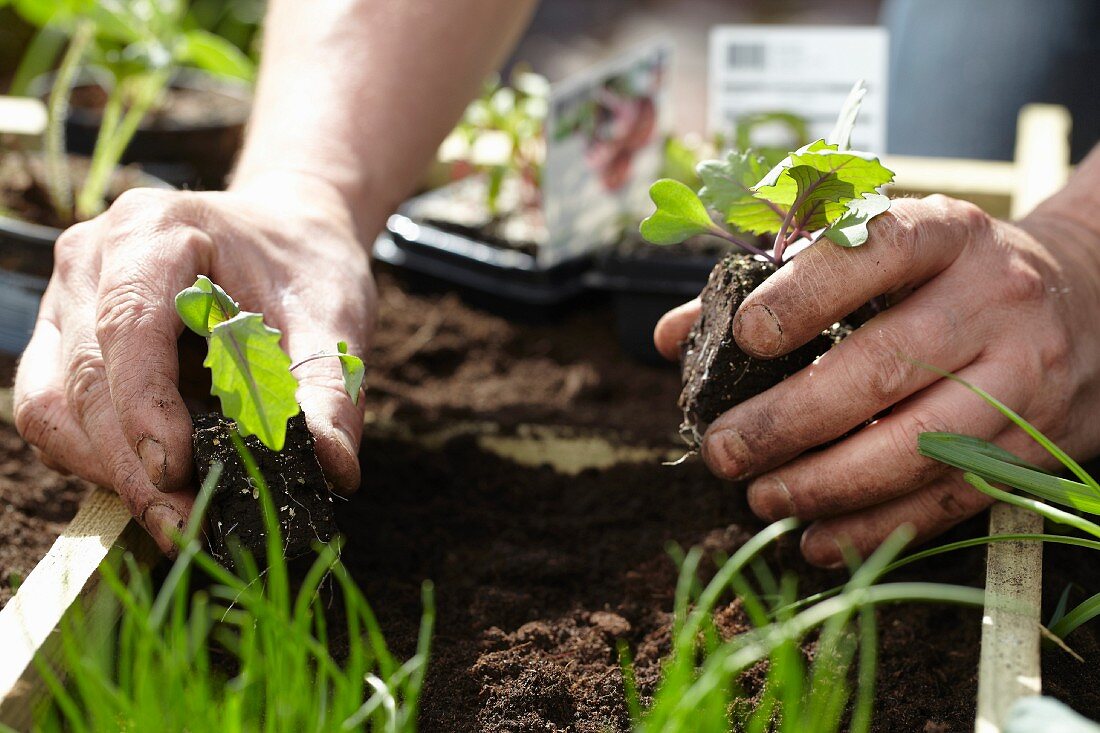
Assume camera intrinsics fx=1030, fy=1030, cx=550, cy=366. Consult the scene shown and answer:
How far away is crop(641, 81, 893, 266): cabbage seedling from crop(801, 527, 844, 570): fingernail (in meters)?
0.28

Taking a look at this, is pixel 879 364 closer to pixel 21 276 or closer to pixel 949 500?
pixel 949 500

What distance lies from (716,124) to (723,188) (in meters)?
1.15

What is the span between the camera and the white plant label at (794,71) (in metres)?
1.97

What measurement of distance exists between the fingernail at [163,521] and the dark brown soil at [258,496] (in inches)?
1.1

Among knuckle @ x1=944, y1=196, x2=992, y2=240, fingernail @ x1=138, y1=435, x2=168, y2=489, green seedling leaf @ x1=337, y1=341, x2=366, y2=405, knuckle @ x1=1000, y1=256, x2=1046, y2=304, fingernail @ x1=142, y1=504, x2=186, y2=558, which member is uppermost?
knuckle @ x1=944, y1=196, x2=992, y2=240

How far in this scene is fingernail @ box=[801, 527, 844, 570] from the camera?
3.41ft

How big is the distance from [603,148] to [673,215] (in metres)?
0.91

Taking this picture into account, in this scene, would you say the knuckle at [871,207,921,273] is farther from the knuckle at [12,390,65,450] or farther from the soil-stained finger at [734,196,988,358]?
the knuckle at [12,390,65,450]

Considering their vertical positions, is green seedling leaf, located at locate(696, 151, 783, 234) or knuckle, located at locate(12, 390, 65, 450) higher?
green seedling leaf, located at locate(696, 151, 783, 234)

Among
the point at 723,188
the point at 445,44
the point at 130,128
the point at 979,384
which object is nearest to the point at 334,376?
the point at 723,188

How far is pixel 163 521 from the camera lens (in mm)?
896

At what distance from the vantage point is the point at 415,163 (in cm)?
155

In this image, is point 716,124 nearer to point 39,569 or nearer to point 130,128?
point 130,128

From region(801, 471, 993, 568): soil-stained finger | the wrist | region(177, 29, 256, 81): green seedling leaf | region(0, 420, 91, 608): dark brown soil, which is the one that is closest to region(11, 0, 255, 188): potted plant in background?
region(177, 29, 256, 81): green seedling leaf
